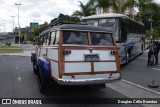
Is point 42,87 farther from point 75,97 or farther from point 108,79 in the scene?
point 108,79

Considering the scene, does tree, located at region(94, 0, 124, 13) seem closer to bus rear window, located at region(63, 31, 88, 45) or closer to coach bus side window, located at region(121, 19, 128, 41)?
coach bus side window, located at region(121, 19, 128, 41)

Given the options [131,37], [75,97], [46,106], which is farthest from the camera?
[131,37]

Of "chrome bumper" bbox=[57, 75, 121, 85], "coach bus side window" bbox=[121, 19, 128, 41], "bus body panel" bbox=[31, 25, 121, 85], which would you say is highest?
"coach bus side window" bbox=[121, 19, 128, 41]

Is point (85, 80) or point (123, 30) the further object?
point (123, 30)

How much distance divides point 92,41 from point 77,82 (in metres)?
1.43

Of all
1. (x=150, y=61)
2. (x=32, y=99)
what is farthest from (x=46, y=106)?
(x=150, y=61)

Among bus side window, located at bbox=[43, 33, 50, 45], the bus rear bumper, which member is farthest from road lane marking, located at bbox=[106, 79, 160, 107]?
bus side window, located at bbox=[43, 33, 50, 45]

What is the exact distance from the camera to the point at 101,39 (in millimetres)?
9523

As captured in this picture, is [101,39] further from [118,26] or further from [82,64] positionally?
[118,26]

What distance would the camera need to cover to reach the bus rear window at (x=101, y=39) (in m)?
9.40

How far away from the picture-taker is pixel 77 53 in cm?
883

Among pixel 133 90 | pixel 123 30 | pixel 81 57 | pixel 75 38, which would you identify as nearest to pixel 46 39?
pixel 75 38

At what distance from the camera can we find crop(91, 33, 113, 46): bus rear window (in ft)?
30.8

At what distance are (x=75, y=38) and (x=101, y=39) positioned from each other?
2.74ft
